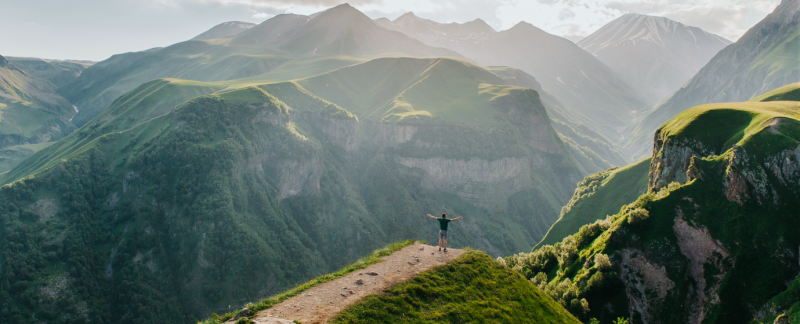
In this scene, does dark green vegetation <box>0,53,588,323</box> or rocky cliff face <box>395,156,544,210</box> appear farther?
rocky cliff face <box>395,156,544,210</box>

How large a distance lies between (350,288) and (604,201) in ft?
341

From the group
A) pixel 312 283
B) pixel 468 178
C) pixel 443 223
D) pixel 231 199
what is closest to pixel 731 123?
pixel 443 223

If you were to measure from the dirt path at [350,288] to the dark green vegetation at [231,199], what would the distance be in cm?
9291

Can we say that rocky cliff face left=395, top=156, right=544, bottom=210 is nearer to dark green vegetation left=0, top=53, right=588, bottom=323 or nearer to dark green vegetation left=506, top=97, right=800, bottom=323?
dark green vegetation left=0, top=53, right=588, bottom=323

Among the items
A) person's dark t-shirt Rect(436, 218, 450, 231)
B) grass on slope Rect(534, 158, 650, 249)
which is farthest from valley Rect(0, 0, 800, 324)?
person's dark t-shirt Rect(436, 218, 450, 231)

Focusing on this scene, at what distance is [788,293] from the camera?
33656 mm

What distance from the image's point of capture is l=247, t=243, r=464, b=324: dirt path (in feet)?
67.3

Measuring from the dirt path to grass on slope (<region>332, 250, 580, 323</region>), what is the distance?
794 millimetres

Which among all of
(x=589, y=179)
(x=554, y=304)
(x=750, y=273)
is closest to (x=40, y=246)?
(x=554, y=304)

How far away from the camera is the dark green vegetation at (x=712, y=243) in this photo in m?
37.6

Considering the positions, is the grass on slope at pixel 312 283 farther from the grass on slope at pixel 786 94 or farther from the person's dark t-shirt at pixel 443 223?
the grass on slope at pixel 786 94

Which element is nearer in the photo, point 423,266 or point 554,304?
point 423,266

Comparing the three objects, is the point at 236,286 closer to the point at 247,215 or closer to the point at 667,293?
the point at 247,215

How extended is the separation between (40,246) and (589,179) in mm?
176191
